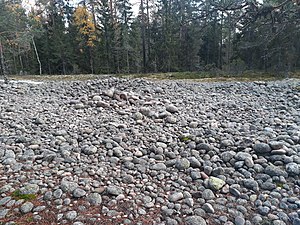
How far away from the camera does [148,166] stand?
115 inches

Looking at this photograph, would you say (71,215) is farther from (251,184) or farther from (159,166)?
(251,184)

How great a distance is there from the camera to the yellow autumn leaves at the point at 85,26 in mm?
23266

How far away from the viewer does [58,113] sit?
486 centimetres

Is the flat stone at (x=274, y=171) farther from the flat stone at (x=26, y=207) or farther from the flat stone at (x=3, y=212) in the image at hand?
the flat stone at (x=3, y=212)

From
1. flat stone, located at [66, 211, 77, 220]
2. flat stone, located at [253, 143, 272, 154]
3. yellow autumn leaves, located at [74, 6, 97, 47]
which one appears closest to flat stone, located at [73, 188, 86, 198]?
flat stone, located at [66, 211, 77, 220]

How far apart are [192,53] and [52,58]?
16.0 m

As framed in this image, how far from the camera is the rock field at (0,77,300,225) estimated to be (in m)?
2.09

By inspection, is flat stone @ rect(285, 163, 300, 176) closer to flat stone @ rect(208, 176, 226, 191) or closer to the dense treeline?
flat stone @ rect(208, 176, 226, 191)

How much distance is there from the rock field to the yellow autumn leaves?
20080 mm

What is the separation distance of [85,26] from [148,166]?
24000 millimetres

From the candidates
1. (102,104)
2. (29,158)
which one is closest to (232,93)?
Answer: (102,104)

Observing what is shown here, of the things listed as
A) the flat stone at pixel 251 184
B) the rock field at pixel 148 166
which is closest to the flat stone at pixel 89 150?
the rock field at pixel 148 166

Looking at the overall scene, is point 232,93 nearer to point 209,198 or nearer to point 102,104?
point 102,104

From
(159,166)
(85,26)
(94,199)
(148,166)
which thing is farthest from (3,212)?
(85,26)
